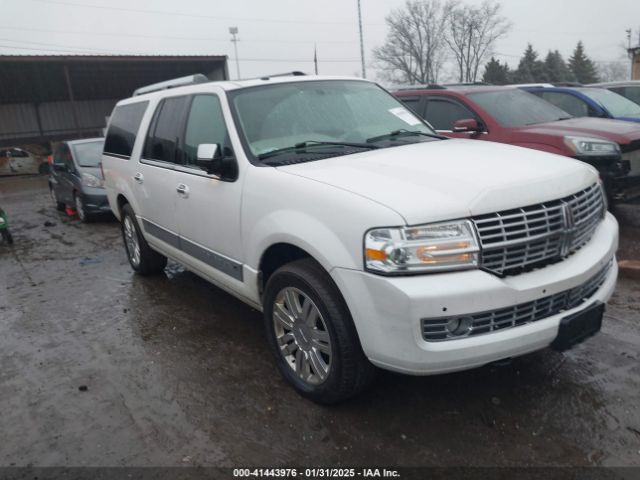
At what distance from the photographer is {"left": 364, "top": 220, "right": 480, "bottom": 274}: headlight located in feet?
8.26

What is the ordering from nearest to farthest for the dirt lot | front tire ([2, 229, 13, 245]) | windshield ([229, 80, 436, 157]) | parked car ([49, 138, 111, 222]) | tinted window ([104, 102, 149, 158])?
the dirt lot < windshield ([229, 80, 436, 157]) < tinted window ([104, 102, 149, 158]) < front tire ([2, 229, 13, 245]) < parked car ([49, 138, 111, 222])

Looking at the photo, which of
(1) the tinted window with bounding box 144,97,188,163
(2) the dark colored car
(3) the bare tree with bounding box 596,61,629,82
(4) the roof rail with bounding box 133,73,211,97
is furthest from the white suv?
(3) the bare tree with bounding box 596,61,629,82

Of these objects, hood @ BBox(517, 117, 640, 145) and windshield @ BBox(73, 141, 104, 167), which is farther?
windshield @ BBox(73, 141, 104, 167)

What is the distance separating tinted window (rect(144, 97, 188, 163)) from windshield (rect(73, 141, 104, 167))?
5.69 metres

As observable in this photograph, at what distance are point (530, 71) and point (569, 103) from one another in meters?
49.1


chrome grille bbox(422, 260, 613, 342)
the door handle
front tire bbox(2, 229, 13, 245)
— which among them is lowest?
front tire bbox(2, 229, 13, 245)

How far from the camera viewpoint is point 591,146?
19.5ft

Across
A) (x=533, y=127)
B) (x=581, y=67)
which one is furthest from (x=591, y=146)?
(x=581, y=67)

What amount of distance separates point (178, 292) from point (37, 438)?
251 cm

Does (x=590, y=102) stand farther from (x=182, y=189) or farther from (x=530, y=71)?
(x=530, y=71)

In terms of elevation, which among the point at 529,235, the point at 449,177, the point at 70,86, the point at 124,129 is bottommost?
the point at 529,235

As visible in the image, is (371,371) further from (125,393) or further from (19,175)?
(19,175)

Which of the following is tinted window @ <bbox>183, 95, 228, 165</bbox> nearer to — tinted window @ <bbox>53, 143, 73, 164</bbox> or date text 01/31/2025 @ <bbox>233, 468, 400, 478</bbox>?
date text 01/31/2025 @ <bbox>233, 468, 400, 478</bbox>

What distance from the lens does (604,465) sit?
2541 mm
